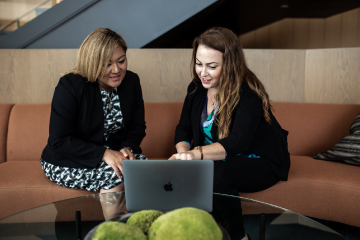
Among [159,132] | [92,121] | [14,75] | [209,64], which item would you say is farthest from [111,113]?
[14,75]

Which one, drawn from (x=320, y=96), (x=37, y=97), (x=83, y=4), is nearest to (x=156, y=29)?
(x=83, y=4)

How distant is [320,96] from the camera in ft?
8.91

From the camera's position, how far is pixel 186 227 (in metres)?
0.63

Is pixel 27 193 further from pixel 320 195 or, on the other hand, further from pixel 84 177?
pixel 320 195

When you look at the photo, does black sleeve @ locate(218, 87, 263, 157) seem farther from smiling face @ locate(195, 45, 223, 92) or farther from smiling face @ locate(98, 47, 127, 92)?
smiling face @ locate(98, 47, 127, 92)

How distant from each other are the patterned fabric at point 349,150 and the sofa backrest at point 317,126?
0.15 meters

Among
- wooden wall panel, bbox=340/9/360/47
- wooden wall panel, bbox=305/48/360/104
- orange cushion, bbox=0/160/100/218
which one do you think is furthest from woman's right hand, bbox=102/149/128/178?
wooden wall panel, bbox=340/9/360/47

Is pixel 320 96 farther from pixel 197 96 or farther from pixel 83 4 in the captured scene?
pixel 83 4

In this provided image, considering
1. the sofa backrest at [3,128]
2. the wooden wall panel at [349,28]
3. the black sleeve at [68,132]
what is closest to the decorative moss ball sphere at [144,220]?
the black sleeve at [68,132]

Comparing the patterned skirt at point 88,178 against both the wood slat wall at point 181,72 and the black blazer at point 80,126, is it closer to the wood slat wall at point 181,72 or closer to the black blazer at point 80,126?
the black blazer at point 80,126

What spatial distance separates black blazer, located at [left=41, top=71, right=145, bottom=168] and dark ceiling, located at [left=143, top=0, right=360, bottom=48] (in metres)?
2.60

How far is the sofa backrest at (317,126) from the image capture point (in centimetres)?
233

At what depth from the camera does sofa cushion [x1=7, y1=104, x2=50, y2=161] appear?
2.29 m

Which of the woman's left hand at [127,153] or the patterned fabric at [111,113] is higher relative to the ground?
the patterned fabric at [111,113]
